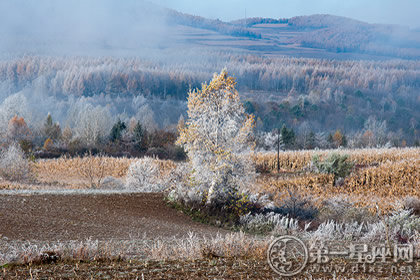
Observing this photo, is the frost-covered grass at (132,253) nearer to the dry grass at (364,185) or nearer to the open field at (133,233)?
the open field at (133,233)

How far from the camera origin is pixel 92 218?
43.8ft

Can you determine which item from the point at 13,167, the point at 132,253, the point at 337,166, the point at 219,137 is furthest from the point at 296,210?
the point at 13,167

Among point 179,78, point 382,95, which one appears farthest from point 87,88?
point 382,95

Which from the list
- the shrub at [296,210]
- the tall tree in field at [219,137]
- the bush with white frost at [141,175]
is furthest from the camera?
the bush with white frost at [141,175]

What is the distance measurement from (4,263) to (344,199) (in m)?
17.4

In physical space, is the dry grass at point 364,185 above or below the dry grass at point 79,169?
above

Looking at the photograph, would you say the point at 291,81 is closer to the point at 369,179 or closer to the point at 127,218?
the point at 369,179

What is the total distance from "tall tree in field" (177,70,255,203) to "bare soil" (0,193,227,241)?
6.14 ft

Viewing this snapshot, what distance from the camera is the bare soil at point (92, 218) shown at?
11.1 m

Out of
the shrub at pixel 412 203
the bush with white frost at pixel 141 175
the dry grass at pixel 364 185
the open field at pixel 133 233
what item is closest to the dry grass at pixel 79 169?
the open field at pixel 133 233

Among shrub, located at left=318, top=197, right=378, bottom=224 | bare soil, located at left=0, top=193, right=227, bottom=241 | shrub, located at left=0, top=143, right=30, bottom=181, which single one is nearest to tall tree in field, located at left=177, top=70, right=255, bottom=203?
bare soil, located at left=0, top=193, right=227, bottom=241

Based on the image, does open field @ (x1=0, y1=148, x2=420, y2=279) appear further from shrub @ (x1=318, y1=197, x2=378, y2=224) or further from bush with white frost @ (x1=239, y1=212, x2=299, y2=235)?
shrub @ (x1=318, y1=197, x2=378, y2=224)

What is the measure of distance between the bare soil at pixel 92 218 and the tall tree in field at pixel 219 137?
1870 millimetres

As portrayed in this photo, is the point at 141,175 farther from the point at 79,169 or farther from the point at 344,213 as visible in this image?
the point at 344,213
